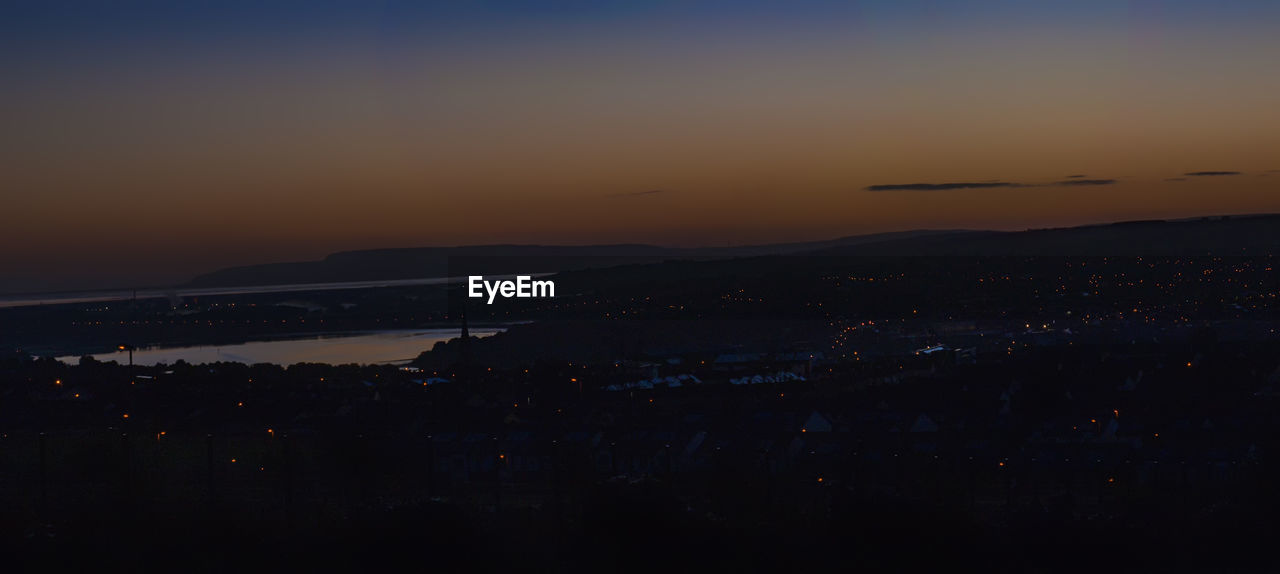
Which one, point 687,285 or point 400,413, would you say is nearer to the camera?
point 400,413

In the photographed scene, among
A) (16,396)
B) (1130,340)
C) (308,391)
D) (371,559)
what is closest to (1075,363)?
(1130,340)

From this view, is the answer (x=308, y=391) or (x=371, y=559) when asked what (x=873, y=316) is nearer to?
(x=308, y=391)

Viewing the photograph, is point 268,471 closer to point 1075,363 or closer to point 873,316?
point 1075,363

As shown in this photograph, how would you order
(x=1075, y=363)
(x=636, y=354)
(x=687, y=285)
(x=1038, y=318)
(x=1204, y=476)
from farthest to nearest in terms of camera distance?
(x=687, y=285)
(x=1038, y=318)
(x=636, y=354)
(x=1075, y=363)
(x=1204, y=476)

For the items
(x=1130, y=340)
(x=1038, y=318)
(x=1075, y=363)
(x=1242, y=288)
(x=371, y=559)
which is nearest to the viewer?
(x=371, y=559)

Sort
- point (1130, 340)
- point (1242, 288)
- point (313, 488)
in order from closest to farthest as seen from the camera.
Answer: point (313, 488)
point (1130, 340)
point (1242, 288)

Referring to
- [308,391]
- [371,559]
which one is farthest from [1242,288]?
[371,559]
